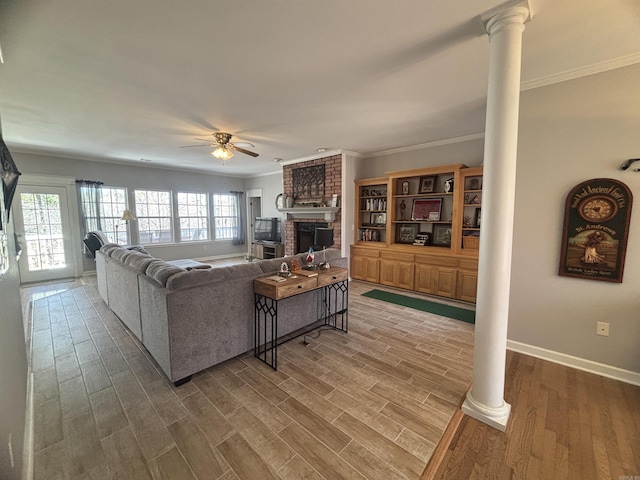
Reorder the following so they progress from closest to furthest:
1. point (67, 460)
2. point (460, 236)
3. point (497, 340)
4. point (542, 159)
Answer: point (67, 460), point (497, 340), point (542, 159), point (460, 236)

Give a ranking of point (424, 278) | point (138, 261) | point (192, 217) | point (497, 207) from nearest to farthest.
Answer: point (497, 207), point (138, 261), point (424, 278), point (192, 217)

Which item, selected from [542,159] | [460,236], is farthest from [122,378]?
[460,236]

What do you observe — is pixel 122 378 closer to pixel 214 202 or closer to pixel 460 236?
pixel 460 236

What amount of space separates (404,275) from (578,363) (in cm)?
253

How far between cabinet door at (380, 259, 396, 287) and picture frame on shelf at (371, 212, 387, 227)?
85 cm

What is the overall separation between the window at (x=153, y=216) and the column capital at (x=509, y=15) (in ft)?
24.8

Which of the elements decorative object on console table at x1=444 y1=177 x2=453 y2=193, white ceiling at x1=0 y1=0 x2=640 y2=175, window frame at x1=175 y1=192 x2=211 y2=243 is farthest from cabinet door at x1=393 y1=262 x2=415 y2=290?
window frame at x1=175 y1=192 x2=211 y2=243

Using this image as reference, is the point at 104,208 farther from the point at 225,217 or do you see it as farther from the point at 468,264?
the point at 468,264

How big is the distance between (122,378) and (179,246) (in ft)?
18.6

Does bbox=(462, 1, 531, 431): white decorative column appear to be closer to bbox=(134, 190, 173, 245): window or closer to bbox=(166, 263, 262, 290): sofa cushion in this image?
bbox=(166, 263, 262, 290): sofa cushion

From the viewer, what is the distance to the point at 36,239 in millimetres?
5305

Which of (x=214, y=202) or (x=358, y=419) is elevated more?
(x=214, y=202)

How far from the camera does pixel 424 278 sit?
14.8 ft

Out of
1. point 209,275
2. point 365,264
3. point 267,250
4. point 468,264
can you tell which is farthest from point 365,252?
point 209,275
